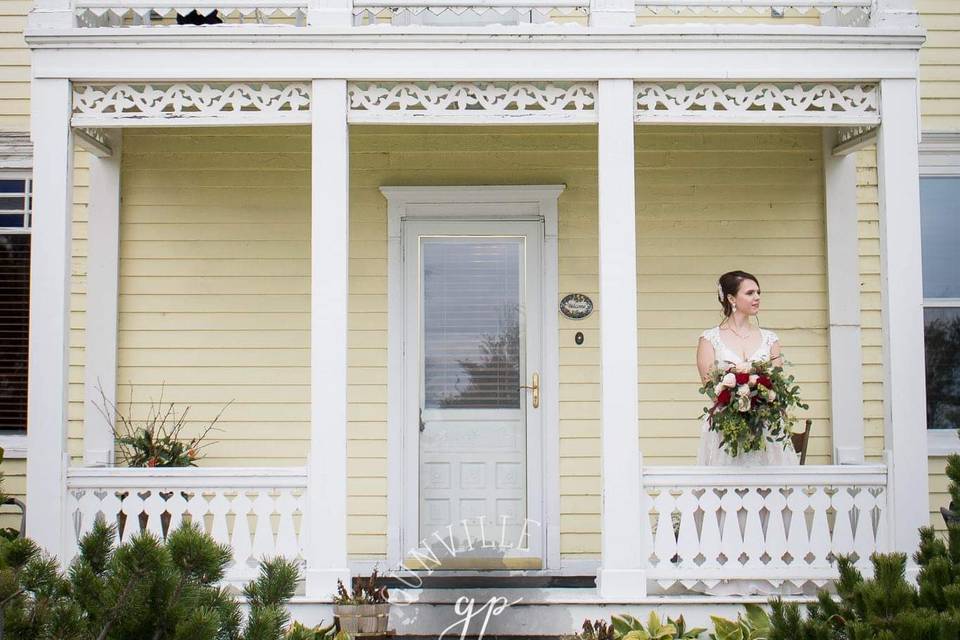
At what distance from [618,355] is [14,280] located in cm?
473

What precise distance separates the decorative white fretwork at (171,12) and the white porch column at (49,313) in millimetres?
561

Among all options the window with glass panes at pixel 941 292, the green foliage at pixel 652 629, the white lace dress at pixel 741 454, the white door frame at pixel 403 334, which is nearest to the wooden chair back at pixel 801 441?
→ the white lace dress at pixel 741 454

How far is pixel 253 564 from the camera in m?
5.66

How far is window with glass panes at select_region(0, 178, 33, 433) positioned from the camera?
729cm

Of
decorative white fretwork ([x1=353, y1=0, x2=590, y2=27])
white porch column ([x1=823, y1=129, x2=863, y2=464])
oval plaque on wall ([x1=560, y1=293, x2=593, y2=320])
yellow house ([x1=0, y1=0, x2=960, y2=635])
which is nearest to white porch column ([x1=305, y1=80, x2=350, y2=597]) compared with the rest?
yellow house ([x1=0, y1=0, x2=960, y2=635])

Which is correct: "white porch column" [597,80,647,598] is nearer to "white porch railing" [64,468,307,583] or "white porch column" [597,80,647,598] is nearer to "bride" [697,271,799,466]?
"bride" [697,271,799,466]

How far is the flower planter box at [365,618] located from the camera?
199 inches

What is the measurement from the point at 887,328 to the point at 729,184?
78.5 inches

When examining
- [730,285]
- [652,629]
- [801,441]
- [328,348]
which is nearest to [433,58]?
[328,348]

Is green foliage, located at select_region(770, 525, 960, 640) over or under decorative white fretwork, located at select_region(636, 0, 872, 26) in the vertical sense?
under

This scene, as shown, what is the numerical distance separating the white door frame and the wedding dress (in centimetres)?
131

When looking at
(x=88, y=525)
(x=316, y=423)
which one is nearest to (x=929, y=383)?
(x=316, y=423)

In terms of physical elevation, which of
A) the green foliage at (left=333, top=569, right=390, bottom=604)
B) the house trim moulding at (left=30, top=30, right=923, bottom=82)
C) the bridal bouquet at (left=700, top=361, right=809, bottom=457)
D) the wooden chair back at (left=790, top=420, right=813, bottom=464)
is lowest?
the green foliage at (left=333, top=569, right=390, bottom=604)

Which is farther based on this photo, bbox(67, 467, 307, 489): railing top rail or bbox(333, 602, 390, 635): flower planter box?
bbox(67, 467, 307, 489): railing top rail
